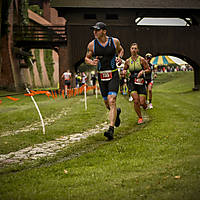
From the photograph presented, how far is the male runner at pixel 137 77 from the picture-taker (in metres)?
8.61

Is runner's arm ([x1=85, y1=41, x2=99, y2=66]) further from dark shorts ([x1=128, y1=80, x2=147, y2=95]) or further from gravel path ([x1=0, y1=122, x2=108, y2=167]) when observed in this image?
dark shorts ([x1=128, y1=80, x2=147, y2=95])

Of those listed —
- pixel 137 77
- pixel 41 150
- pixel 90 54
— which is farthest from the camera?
pixel 137 77

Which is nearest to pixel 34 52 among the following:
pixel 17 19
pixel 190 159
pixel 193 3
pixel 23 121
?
pixel 17 19

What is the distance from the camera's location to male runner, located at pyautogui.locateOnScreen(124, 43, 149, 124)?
8609 mm

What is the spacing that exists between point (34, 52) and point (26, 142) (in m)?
37.6

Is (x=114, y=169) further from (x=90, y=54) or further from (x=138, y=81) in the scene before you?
(x=138, y=81)

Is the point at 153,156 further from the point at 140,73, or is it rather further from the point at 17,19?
the point at 17,19

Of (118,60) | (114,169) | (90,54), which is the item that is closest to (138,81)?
(118,60)

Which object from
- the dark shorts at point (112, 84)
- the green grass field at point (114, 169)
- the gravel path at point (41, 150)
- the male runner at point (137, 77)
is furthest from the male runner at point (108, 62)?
the male runner at point (137, 77)

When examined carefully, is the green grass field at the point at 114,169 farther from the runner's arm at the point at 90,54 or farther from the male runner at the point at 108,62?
the runner's arm at the point at 90,54

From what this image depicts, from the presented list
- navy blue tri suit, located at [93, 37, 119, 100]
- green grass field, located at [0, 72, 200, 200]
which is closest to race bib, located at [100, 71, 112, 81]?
navy blue tri suit, located at [93, 37, 119, 100]

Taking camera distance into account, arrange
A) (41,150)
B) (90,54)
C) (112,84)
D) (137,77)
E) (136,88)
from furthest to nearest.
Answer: (136,88) → (137,77) → (90,54) → (112,84) → (41,150)

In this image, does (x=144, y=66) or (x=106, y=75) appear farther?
(x=144, y=66)

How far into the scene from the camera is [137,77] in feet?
28.3
